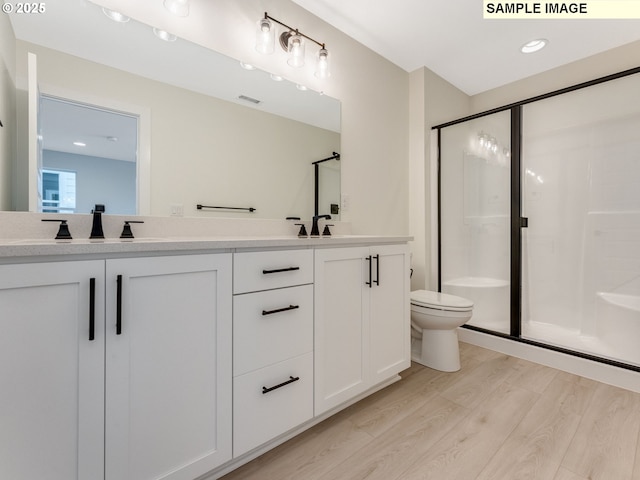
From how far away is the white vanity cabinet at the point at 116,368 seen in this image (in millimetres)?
751

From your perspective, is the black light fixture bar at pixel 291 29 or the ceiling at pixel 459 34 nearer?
the black light fixture bar at pixel 291 29

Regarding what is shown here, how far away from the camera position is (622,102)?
1.98 meters

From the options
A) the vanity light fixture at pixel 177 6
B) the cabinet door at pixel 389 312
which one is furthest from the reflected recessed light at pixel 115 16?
the cabinet door at pixel 389 312

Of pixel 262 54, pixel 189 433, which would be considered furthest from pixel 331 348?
pixel 262 54

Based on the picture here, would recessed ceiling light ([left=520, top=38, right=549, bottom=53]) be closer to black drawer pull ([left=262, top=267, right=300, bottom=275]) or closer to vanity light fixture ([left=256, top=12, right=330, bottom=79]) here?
vanity light fixture ([left=256, top=12, right=330, bottom=79])

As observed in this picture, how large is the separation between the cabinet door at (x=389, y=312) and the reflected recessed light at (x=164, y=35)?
1408mm

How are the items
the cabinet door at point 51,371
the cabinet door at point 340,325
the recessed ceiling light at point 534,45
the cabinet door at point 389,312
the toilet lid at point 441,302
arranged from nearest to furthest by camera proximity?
the cabinet door at point 51,371 < the cabinet door at point 340,325 < the cabinet door at point 389,312 < the toilet lid at point 441,302 < the recessed ceiling light at point 534,45

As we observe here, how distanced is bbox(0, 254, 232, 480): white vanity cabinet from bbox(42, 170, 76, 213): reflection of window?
555 mm

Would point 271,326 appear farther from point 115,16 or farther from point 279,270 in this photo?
point 115,16

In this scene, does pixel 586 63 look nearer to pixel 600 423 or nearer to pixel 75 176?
pixel 600 423

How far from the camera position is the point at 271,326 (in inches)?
47.4

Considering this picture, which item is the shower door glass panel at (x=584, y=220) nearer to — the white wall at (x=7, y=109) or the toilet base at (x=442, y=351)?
the toilet base at (x=442, y=351)

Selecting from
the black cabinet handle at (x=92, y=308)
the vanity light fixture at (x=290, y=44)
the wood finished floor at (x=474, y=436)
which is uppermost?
the vanity light fixture at (x=290, y=44)

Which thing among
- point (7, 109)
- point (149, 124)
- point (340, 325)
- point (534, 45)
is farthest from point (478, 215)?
point (7, 109)
